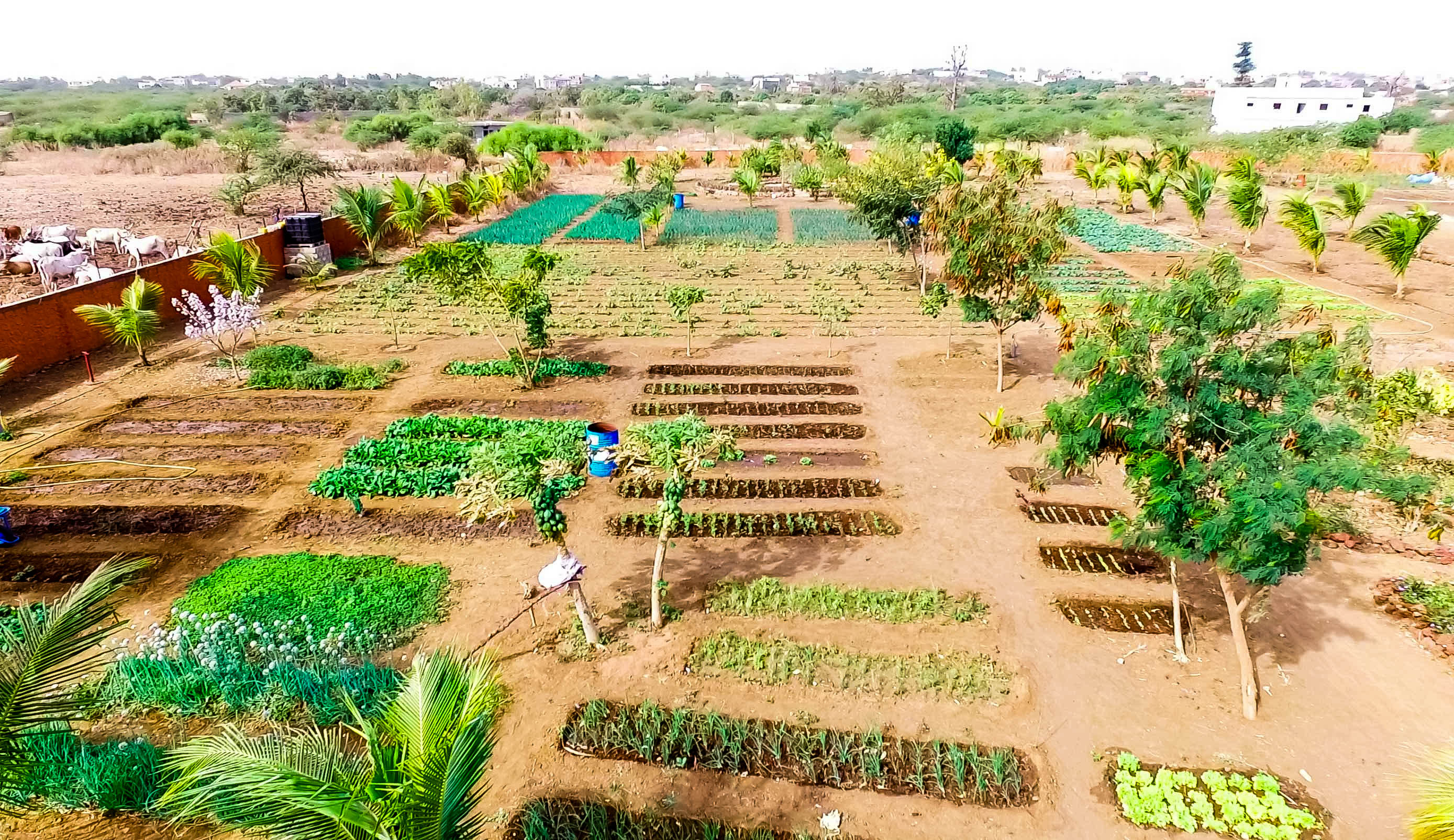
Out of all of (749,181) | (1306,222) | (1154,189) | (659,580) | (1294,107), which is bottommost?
(659,580)

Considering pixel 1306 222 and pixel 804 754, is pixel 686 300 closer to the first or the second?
pixel 804 754

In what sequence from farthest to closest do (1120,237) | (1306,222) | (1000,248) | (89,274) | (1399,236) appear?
1. (1120,237)
2. (1306,222)
3. (1399,236)
4. (89,274)
5. (1000,248)

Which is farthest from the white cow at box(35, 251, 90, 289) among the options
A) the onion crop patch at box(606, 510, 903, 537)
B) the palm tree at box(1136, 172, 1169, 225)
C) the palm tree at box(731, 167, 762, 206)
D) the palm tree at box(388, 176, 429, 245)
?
the palm tree at box(1136, 172, 1169, 225)

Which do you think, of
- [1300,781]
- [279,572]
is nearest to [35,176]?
[279,572]

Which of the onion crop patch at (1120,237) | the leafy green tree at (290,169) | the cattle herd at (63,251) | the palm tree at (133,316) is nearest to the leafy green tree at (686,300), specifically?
the palm tree at (133,316)

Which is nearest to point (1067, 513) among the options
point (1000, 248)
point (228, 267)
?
point (1000, 248)

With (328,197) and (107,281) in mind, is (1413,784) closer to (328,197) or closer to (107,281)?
(107,281)
